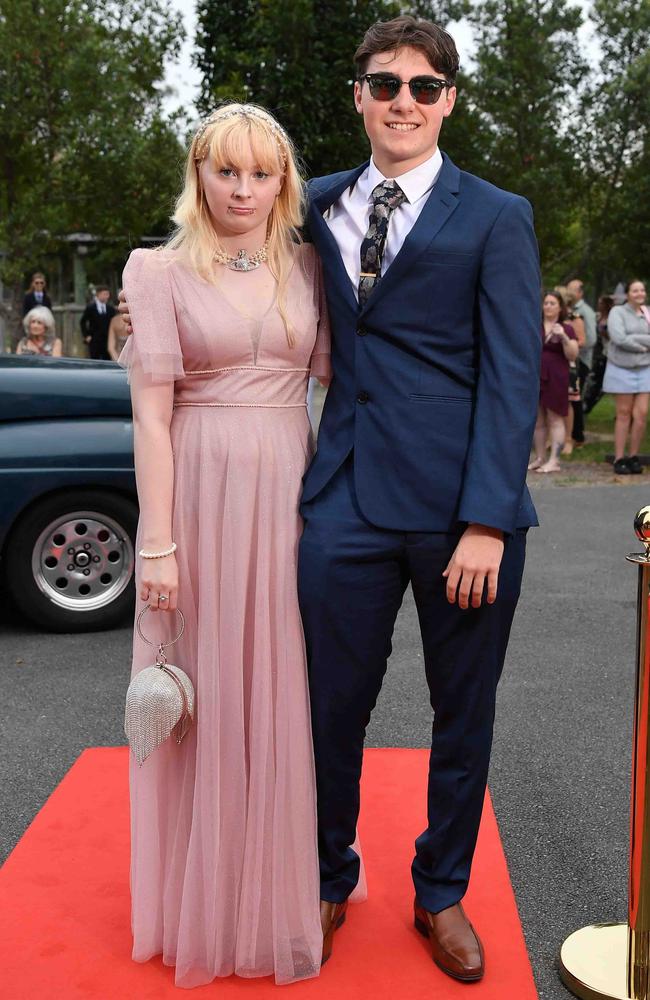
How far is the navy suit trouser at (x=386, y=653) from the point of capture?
8.61 ft

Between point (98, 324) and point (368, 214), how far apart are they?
609 inches

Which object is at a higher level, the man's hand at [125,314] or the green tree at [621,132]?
the green tree at [621,132]

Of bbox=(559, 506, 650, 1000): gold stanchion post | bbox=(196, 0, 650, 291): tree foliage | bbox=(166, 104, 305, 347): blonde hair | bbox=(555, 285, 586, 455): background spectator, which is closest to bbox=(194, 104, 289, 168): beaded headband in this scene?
bbox=(166, 104, 305, 347): blonde hair

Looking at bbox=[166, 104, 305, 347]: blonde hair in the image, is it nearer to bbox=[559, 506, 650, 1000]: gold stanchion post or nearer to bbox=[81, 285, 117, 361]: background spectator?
bbox=[559, 506, 650, 1000]: gold stanchion post

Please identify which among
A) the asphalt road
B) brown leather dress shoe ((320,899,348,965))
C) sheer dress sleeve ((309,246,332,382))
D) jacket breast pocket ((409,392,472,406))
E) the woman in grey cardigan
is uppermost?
sheer dress sleeve ((309,246,332,382))

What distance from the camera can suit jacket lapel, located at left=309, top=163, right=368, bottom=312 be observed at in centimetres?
261

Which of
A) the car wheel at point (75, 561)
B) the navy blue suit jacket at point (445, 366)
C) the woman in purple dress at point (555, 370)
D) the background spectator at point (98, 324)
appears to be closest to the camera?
the navy blue suit jacket at point (445, 366)

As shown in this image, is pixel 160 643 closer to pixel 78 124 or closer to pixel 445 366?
pixel 445 366

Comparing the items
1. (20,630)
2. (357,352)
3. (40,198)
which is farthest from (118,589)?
(40,198)

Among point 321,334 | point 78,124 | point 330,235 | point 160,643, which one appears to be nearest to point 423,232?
point 330,235

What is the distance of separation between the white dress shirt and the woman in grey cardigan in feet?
30.3

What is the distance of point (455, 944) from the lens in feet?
9.00

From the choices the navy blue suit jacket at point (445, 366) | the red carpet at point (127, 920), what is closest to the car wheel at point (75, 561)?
the red carpet at point (127, 920)

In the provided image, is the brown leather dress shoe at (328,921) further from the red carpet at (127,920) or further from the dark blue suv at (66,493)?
the dark blue suv at (66,493)
